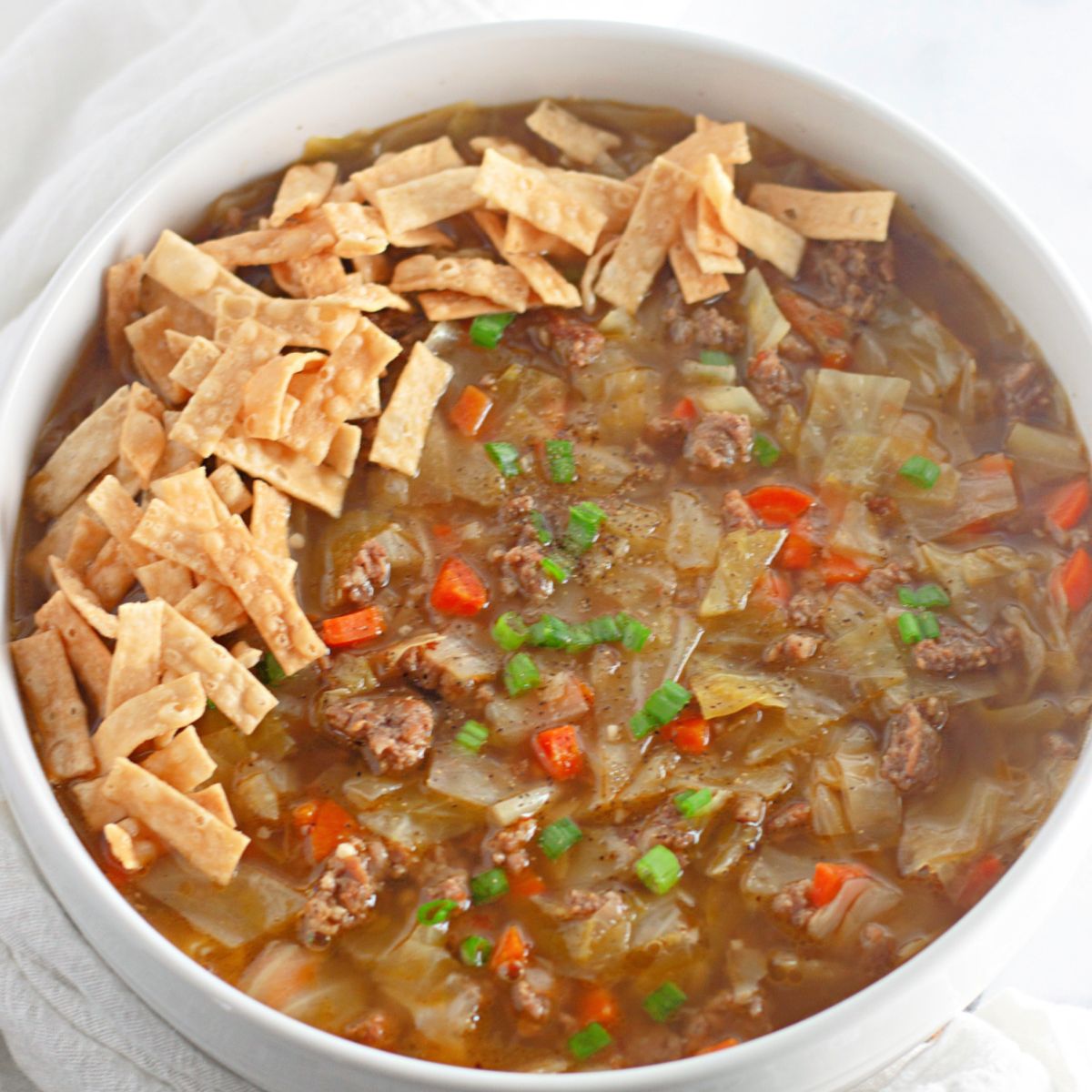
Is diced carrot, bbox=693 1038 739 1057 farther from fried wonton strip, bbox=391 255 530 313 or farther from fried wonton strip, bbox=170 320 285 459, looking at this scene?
fried wonton strip, bbox=391 255 530 313

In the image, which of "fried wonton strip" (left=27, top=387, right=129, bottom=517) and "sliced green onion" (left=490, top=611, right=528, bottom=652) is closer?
"sliced green onion" (left=490, top=611, right=528, bottom=652)

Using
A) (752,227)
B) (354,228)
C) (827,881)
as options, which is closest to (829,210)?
(752,227)

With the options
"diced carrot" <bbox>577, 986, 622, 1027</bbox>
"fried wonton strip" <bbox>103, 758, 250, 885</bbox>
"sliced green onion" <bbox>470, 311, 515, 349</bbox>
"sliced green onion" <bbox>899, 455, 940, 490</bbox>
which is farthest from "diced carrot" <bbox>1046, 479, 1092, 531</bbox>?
"fried wonton strip" <bbox>103, 758, 250, 885</bbox>

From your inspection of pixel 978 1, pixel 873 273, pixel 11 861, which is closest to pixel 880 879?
pixel 873 273

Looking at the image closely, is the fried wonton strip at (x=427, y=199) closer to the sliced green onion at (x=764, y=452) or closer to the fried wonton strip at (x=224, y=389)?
the fried wonton strip at (x=224, y=389)

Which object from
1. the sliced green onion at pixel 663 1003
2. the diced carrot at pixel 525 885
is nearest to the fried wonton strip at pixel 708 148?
the diced carrot at pixel 525 885
